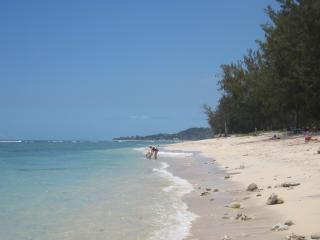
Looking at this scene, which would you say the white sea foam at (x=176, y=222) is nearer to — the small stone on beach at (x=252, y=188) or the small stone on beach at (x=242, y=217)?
the small stone on beach at (x=242, y=217)

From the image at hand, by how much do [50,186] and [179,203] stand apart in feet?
25.6

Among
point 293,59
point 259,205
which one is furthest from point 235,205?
point 293,59

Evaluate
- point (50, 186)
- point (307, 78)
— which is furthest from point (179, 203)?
point (307, 78)

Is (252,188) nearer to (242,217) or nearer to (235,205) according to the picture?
(235,205)

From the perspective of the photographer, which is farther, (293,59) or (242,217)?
(293,59)

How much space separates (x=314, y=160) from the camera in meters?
19.3

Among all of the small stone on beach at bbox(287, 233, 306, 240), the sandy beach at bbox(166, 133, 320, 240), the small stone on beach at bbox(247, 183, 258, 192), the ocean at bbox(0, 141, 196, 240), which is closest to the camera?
the small stone on beach at bbox(287, 233, 306, 240)

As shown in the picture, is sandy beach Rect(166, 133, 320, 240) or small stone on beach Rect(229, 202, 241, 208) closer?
sandy beach Rect(166, 133, 320, 240)

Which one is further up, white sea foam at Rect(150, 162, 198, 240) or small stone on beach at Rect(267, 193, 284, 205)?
small stone on beach at Rect(267, 193, 284, 205)

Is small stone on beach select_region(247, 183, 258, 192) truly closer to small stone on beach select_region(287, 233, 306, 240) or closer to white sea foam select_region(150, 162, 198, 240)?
white sea foam select_region(150, 162, 198, 240)

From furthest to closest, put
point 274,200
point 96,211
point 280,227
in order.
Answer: point 96,211 < point 274,200 < point 280,227

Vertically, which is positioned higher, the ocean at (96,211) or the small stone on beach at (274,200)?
the small stone on beach at (274,200)

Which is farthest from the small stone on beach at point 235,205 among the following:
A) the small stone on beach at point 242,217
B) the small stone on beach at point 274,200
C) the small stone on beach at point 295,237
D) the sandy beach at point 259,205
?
the small stone on beach at point 295,237

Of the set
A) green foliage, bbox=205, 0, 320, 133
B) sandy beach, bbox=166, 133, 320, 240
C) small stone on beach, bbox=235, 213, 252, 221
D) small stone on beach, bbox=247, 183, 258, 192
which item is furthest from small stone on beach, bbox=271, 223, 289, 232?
green foliage, bbox=205, 0, 320, 133
